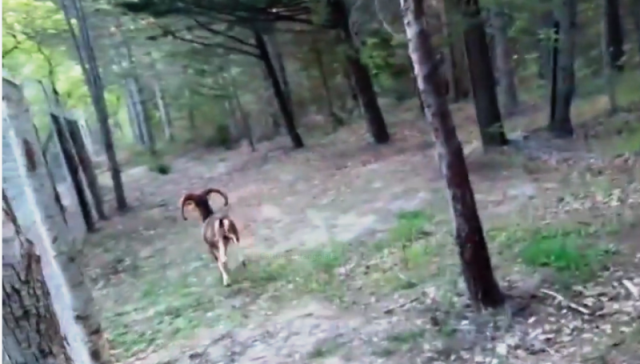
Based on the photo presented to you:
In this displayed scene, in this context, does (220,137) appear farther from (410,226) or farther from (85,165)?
(410,226)

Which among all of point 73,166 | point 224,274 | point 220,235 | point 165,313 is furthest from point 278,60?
point 165,313

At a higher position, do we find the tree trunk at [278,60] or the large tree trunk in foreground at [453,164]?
the tree trunk at [278,60]

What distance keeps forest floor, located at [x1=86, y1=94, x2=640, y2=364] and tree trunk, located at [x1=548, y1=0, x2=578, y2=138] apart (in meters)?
0.38

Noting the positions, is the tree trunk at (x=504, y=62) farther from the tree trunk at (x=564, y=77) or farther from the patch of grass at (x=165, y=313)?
the patch of grass at (x=165, y=313)

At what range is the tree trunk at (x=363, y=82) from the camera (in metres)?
18.6

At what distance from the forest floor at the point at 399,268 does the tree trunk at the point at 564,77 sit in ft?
1.24

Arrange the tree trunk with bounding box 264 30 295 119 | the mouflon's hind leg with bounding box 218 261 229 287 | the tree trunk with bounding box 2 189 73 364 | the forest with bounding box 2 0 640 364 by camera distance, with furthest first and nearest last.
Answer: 1. the tree trunk with bounding box 264 30 295 119
2. the mouflon's hind leg with bounding box 218 261 229 287
3. the forest with bounding box 2 0 640 364
4. the tree trunk with bounding box 2 189 73 364

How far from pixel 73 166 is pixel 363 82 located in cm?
762

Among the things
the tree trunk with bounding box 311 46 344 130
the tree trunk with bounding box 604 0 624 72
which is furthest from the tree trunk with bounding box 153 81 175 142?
the tree trunk with bounding box 604 0 624 72

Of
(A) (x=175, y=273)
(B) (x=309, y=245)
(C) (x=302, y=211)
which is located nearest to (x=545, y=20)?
(C) (x=302, y=211)

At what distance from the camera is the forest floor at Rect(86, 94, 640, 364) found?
6383mm

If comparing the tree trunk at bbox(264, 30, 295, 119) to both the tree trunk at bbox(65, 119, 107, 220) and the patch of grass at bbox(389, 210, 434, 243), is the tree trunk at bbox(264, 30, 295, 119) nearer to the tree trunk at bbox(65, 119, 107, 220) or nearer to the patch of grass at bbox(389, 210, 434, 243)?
the tree trunk at bbox(65, 119, 107, 220)

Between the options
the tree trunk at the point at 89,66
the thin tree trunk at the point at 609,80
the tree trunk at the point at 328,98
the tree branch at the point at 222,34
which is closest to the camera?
the thin tree trunk at the point at 609,80

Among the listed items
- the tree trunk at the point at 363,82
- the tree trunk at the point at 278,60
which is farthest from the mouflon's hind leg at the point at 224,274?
the tree trunk at the point at 278,60
